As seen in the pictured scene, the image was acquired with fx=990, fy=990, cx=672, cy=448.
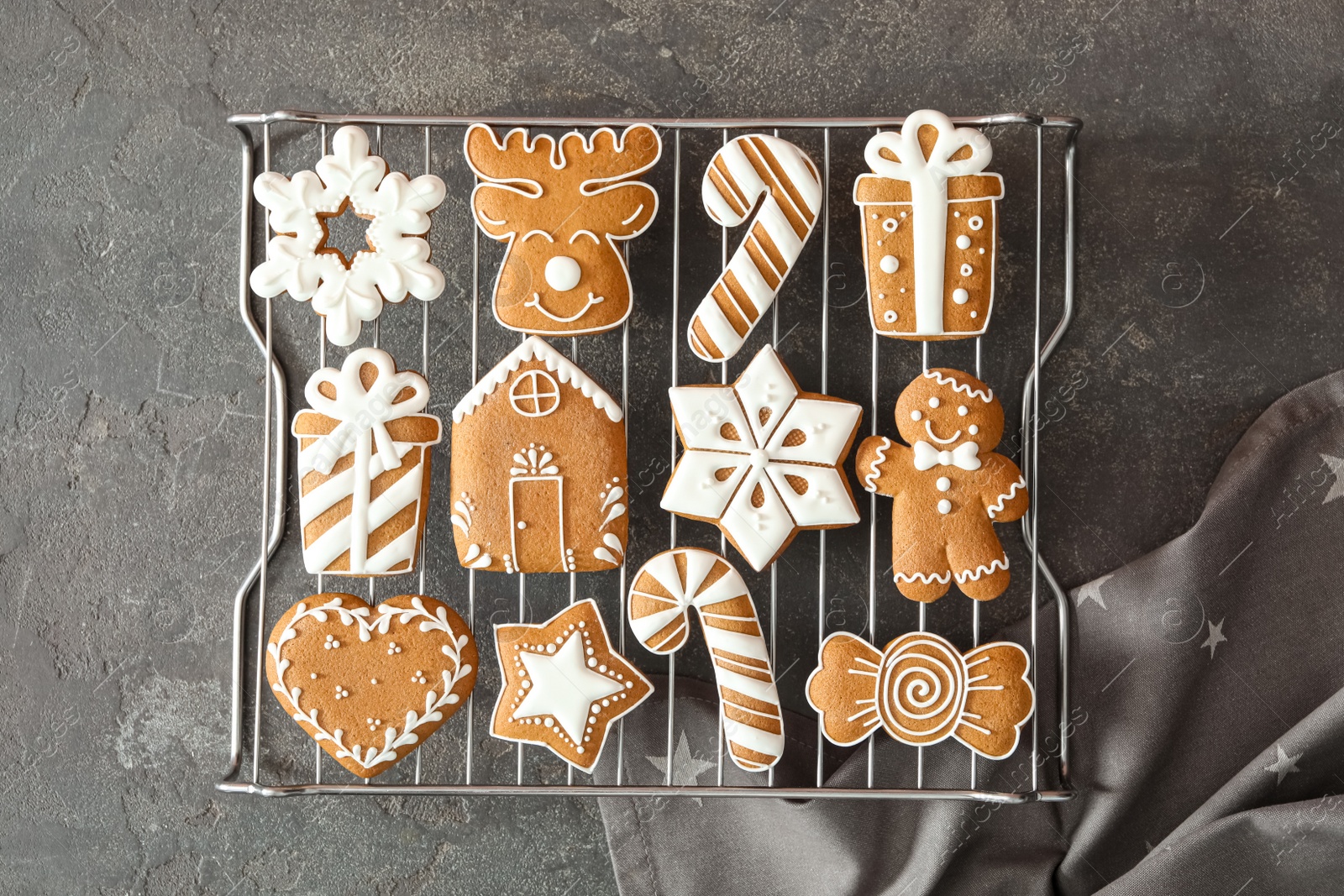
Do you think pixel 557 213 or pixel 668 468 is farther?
pixel 668 468

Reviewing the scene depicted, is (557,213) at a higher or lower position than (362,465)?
higher

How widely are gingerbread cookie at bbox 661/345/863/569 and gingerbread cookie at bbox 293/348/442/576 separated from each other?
0.32m

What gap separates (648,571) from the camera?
47.1 inches

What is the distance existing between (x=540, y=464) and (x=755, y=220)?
0.39 metres

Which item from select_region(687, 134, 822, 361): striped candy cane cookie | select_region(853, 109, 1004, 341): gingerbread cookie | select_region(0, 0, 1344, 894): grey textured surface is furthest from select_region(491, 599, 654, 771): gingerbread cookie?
select_region(853, 109, 1004, 341): gingerbread cookie

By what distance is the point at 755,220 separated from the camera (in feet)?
3.90

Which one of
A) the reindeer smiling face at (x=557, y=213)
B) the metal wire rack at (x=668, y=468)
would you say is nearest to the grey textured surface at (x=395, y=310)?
the metal wire rack at (x=668, y=468)

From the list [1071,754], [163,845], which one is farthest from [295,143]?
[1071,754]

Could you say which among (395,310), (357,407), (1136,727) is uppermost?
(395,310)

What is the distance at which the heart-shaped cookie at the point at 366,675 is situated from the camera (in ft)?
3.90

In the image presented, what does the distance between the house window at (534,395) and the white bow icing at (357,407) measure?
12cm

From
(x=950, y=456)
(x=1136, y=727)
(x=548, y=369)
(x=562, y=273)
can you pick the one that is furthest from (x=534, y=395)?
(x=1136, y=727)

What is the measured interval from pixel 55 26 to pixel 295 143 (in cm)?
38

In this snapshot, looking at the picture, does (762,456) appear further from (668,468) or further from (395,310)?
(395,310)
